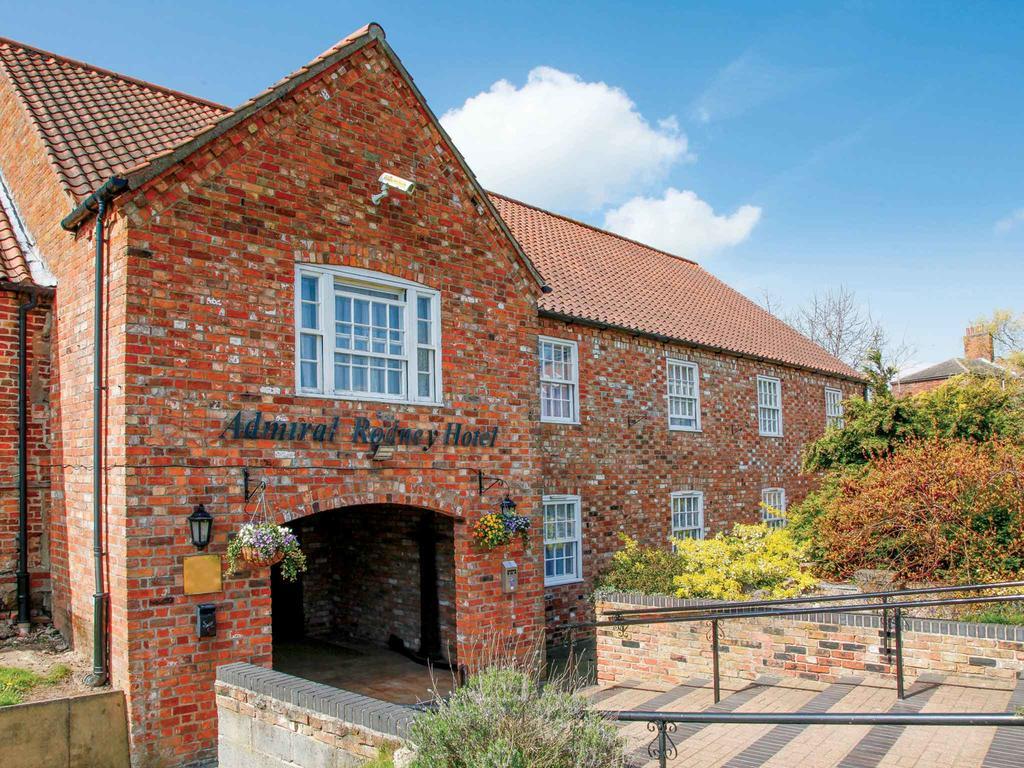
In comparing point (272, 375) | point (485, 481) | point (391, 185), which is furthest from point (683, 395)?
point (272, 375)

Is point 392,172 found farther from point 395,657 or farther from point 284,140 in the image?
point 395,657

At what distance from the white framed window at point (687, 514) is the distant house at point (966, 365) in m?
23.8

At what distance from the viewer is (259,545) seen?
331 inches

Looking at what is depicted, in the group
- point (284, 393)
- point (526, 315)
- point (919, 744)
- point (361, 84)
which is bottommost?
point (919, 744)

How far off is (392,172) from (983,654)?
8818 millimetres

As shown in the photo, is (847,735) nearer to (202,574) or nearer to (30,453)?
(202,574)

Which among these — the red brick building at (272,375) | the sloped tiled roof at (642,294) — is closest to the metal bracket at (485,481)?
the red brick building at (272,375)

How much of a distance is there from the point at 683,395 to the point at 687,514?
2.53 meters

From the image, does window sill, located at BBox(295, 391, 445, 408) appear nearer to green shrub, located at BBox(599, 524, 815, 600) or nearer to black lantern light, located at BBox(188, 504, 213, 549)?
black lantern light, located at BBox(188, 504, 213, 549)

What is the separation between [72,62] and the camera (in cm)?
1256

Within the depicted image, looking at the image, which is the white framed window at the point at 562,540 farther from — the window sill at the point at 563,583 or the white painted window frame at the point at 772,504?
the white painted window frame at the point at 772,504

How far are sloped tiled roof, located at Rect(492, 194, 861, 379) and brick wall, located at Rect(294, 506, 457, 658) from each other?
4594mm

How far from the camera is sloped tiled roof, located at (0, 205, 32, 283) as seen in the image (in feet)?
31.6

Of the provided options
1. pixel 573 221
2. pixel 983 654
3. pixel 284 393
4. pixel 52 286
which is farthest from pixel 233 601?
pixel 573 221
